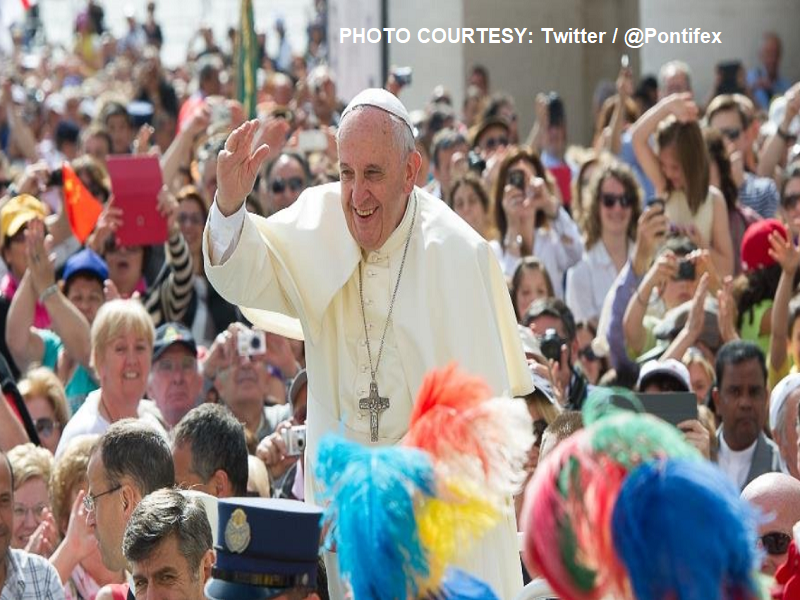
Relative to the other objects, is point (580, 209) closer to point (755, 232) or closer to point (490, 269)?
point (755, 232)

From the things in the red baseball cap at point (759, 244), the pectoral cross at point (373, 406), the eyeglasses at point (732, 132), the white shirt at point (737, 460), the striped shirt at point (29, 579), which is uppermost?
the pectoral cross at point (373, 406)

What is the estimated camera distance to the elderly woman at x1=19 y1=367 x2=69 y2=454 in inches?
332

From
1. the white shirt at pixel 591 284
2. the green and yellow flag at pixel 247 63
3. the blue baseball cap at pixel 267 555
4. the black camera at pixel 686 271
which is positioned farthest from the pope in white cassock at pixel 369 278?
the green and yellow flag at pixel 247 63

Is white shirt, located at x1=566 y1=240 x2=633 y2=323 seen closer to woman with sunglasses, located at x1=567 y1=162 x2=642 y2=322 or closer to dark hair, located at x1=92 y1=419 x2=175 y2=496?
woman with sunglasses, located at x1=567 y1=162 x2=642 y2=322

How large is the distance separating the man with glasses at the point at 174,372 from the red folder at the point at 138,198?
159 cm

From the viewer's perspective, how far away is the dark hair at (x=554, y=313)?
875cm

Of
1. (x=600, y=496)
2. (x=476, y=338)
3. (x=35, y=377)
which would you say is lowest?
(x=35, y=377)

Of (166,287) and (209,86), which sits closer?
(166,287)

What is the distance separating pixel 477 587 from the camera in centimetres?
353

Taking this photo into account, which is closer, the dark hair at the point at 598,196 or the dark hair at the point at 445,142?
the dark hair at the point at 598,196

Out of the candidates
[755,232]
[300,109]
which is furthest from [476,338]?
[300,109]

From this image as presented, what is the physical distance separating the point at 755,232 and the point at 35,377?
3662 mm

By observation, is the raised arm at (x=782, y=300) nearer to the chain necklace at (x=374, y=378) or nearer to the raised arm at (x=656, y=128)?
the raised arm at (x=656, y=128)

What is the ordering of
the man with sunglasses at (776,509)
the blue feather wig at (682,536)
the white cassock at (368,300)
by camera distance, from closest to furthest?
1. the blue feather wig at (682,536)
2. the white cassock at (368,300)
3. the man with sunglasses at (776,509)
